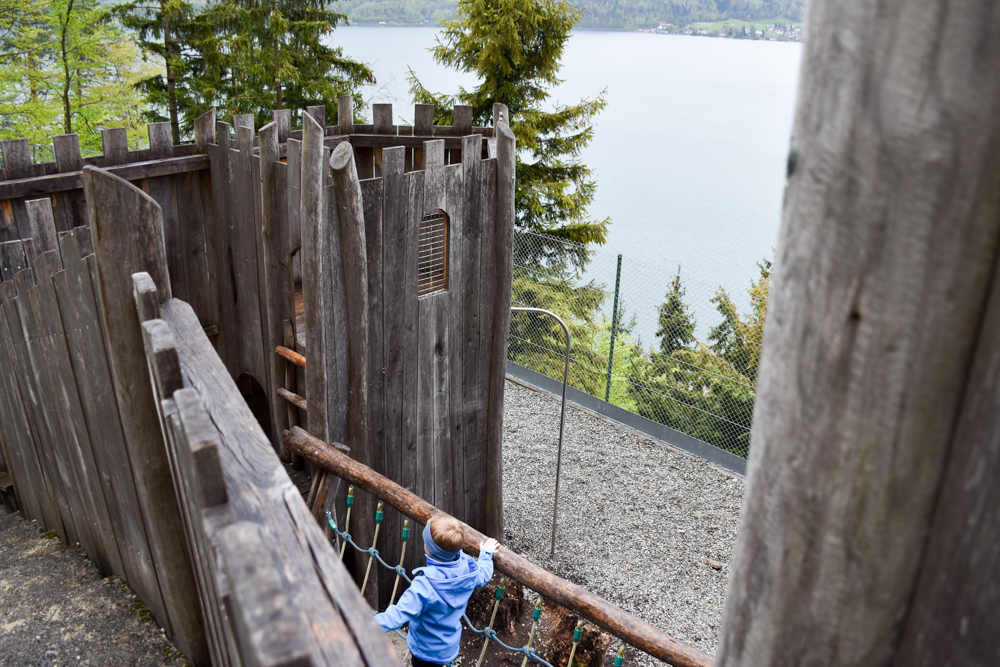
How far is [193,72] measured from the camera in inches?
655

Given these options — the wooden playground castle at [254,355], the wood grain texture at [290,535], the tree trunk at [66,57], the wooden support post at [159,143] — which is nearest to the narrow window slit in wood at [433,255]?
the wooden playground castle at [254,355]

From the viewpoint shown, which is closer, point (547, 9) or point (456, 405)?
point (456, 405)

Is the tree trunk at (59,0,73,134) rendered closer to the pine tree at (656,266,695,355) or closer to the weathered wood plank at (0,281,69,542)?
the pine tree at (656,266,695,355)

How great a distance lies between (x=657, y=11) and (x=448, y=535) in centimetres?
6377

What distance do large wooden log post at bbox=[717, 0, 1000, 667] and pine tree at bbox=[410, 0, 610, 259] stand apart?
13.3 m

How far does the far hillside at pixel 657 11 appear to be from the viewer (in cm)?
4784

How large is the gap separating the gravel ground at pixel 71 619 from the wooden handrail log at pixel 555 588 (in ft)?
3.65

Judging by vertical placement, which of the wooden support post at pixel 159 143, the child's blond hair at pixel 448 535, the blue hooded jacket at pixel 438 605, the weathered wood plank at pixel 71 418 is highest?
the wooden support post at pixel 159 143

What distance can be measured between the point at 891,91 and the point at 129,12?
1866 centimetres

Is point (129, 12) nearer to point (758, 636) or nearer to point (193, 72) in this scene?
point (193, 72)

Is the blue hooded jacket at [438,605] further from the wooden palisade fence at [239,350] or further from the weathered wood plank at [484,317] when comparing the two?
the weathered wood plank at [484,317]

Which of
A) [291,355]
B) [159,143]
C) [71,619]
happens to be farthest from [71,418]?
[159,143]

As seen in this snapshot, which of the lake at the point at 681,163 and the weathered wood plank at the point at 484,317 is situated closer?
the weathered wood plank at the point at 484,317

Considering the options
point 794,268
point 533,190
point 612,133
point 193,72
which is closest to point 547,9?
point 533,190
